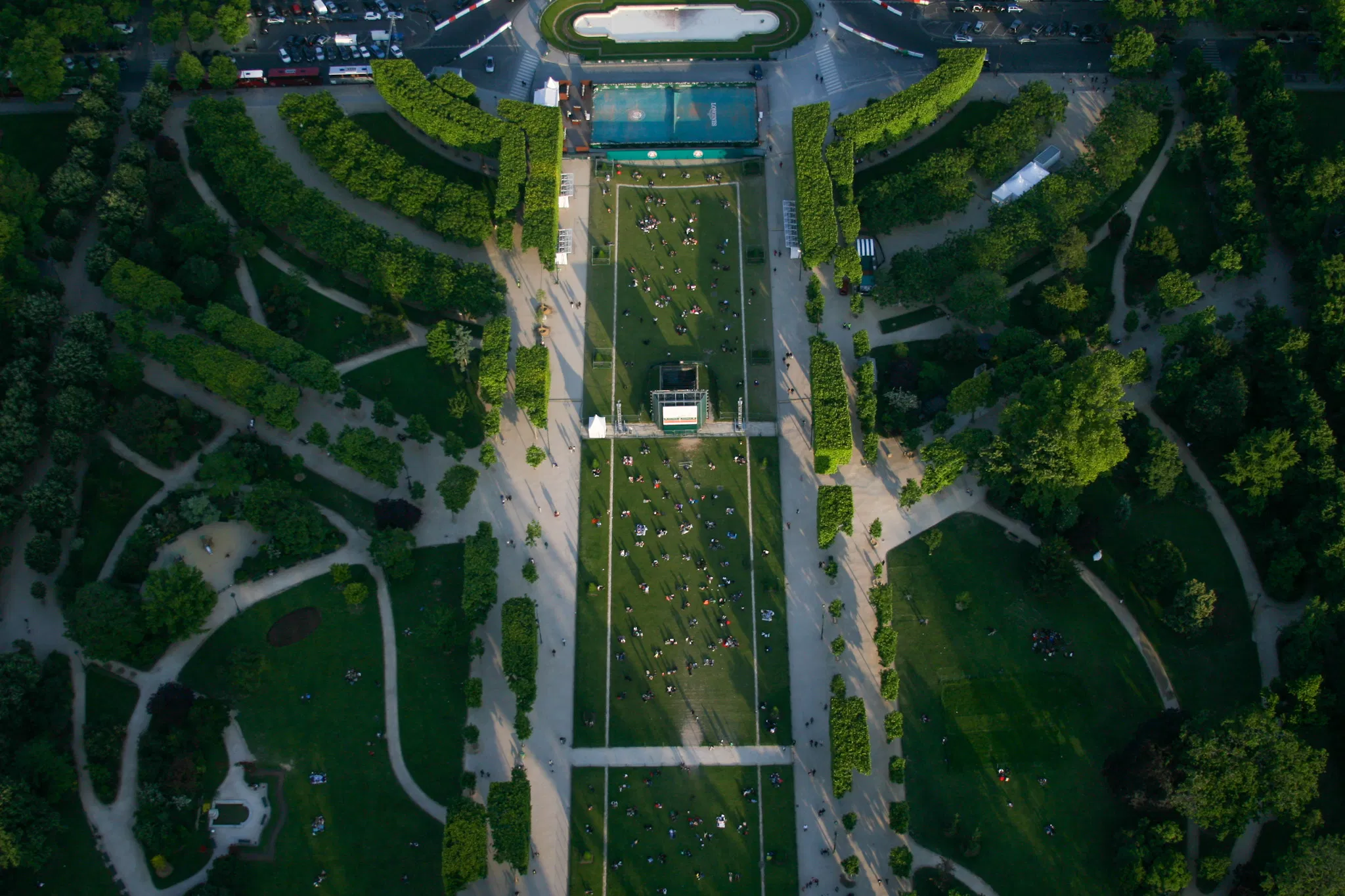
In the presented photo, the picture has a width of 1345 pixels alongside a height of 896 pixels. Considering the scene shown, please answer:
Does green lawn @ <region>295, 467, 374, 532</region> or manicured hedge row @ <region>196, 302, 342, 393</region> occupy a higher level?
manicured hedge row @ <region>196, 302, 342, 393</region>

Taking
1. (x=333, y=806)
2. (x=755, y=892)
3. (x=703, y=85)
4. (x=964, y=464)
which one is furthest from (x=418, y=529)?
(x=703, y=85)

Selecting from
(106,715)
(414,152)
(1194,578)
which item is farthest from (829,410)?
(106,715)

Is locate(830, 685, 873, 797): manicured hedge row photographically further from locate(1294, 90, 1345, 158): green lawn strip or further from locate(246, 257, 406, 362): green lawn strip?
locate(1294, 90, 1345, 158): green lawn strip

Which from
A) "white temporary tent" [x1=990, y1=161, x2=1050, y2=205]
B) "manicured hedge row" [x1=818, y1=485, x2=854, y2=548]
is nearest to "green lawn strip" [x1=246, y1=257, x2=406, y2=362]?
"manicured hedge row" [x1=818, y1=485, x2=854, y2=548]

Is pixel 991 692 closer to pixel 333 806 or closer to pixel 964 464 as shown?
pixel 964 464

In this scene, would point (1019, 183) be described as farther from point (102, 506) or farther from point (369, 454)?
point (102, 506)
